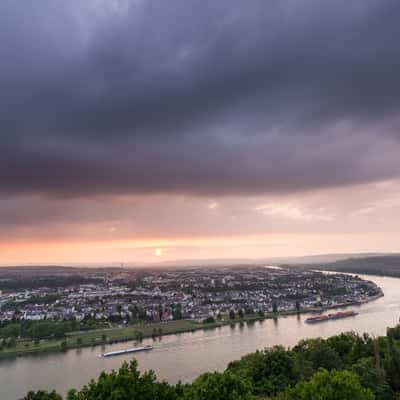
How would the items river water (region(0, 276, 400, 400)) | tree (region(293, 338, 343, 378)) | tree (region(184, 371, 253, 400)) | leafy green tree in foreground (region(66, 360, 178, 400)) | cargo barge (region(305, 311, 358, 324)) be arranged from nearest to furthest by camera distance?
leafy green tree in foreground (region(66, 360, 178, 400))
tree (region(184, 371, 253, 400))
tree (region(293, 338, 343, 378))
river water (region(0, 276, 400, 400))
cargo barge (region(305, 311, 358, 324))

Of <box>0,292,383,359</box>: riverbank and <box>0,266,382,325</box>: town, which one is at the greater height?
<box>0,266,382,325</box>: town

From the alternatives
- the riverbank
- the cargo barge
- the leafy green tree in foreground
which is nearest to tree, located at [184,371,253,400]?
the leafy green tree in foreground

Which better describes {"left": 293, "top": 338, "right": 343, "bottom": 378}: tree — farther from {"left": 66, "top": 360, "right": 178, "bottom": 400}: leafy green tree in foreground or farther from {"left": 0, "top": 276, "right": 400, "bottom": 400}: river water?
{"left": 66, "top": 360, "right": 178, "bottom": 400}: leafy green tree in foreground

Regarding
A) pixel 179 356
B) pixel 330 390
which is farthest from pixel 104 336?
pixel 330 390

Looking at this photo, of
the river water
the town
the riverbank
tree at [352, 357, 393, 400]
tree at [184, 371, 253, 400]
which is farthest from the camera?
the town

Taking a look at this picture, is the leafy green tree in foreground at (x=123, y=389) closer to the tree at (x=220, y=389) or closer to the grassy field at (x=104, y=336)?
the tree at (x=220, y=389)

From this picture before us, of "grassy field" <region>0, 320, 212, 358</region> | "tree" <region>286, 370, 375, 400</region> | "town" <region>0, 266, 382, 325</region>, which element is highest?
"tree" <region>286, 370, 375, 400</region>

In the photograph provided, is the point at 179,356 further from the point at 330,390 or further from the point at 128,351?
the point at 330,390
